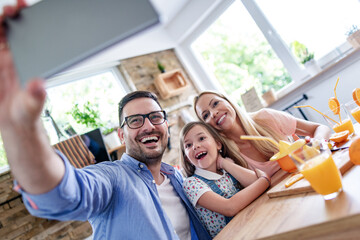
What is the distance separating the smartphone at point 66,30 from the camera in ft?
1.52

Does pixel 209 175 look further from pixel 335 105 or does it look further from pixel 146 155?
pixel 335 105

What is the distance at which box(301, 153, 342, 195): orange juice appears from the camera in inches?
30.0

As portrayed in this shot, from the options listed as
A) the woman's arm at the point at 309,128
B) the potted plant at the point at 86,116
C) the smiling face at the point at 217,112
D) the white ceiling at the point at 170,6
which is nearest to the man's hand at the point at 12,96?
the smiling face at the point at 217,112

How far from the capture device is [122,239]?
1058 mm

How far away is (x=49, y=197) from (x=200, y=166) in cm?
97

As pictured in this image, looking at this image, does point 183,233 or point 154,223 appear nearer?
point 154,223

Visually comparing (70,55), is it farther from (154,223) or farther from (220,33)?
(220,33)

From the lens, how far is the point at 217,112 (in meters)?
1.87

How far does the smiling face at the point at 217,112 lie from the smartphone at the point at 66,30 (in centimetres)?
141

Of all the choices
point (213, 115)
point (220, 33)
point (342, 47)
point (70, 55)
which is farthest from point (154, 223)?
point (220, 33)

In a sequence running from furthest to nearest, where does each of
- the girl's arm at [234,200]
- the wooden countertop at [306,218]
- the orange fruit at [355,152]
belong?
the girl's arm at [234,200] < the orange fruit at [355,152] < the wooden countertop at [306,218]

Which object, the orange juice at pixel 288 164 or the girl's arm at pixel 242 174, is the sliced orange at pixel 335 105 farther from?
the girl's arm at pixel 242 174

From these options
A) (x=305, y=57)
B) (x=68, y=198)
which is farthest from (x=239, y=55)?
(x=68, y=198)

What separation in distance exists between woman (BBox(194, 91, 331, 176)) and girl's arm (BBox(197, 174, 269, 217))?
525 mm
